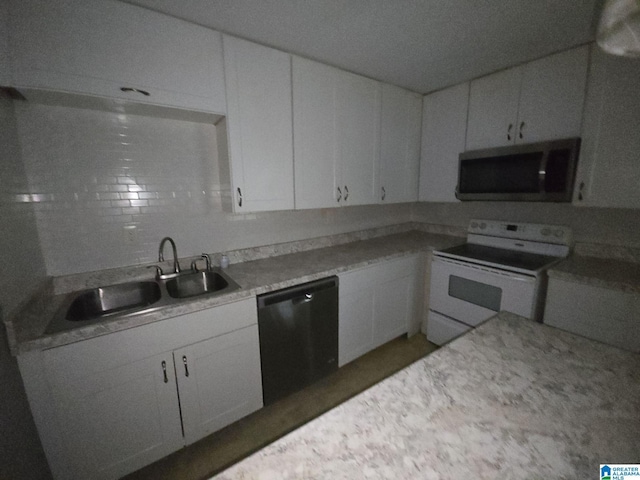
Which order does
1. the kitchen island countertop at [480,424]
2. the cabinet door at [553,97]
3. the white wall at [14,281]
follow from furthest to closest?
the cabinet door at [553,97]
the white wall at [14,281]
the kitchen island countertop at [480,424]

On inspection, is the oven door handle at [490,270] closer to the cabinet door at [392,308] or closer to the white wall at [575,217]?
the cabinet door at [392,308]

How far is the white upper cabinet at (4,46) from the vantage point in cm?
104

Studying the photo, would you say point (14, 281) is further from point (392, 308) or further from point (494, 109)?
point (494, 109)

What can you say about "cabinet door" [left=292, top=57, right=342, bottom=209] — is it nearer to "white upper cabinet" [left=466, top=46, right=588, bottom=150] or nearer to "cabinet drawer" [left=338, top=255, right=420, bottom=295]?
"cabinet drawer" [left=338, top=255, right=420, bottom=295]

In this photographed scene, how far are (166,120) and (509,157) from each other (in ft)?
8.19

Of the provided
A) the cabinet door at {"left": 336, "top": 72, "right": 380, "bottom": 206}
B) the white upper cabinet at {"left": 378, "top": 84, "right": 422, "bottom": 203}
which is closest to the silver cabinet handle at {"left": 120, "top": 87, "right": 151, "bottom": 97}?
the cabinet door at {"left": 336, "top": 72, "right": 380, "bottom": 206}

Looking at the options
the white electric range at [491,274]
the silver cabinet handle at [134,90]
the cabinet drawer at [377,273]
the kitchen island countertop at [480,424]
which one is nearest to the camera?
the kitchen island countertop at [480,424]

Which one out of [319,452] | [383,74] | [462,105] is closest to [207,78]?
[383,74]

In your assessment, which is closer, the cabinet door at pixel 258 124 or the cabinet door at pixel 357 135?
the cabinet door at pixel 258 124

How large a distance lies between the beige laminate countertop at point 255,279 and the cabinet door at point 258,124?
1.53 ft

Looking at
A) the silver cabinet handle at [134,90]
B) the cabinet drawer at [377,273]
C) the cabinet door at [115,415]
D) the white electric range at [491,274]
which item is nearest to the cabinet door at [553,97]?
the white electric range at [491,274]

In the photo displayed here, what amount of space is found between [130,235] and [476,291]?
8.33 feet

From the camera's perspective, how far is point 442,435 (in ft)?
1.79

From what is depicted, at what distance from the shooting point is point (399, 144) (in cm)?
254
